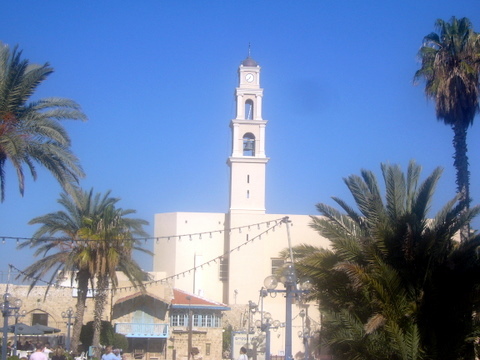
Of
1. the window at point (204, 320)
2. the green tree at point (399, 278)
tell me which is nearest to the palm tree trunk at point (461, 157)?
the green tree at point (399, 278)

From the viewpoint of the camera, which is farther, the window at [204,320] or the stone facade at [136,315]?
the window at [204,320]

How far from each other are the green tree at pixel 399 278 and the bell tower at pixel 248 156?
31766 mm

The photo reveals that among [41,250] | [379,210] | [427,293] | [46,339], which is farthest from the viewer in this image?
[46,339]

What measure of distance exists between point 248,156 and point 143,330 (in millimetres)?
15665

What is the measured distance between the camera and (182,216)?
163ft

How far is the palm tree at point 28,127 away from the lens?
1568 centimetres

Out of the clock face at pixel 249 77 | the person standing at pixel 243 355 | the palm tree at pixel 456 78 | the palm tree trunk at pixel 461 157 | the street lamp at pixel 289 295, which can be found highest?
the clock face at pixel 249 77

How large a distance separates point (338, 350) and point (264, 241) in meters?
30.7

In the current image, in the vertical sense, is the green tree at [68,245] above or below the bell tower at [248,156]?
below

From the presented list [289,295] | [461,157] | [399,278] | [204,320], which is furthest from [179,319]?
[399,278]

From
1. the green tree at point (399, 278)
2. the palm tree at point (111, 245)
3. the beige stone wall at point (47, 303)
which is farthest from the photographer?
the beige stone wall at point (47, 303)

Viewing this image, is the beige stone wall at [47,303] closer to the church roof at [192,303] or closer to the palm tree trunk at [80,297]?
the church roof at [192,303]

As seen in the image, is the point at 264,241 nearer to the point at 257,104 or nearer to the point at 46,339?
the point at 257,104

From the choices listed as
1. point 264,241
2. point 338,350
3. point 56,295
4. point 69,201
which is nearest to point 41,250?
point 69,201
